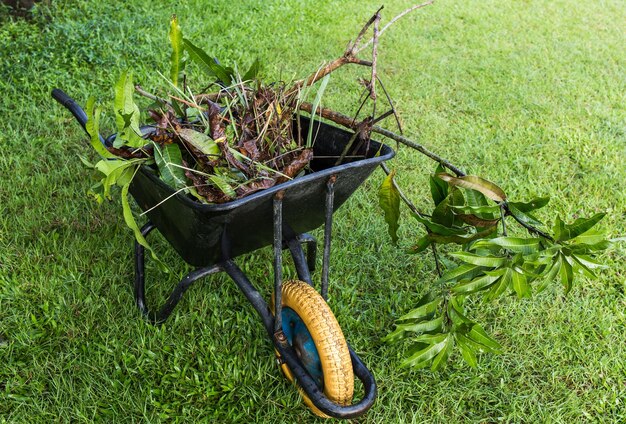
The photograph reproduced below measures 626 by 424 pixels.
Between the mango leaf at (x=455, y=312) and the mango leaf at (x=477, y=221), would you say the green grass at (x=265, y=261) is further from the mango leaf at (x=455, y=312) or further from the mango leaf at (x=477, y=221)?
the mango leaf at (x=477, y=221)

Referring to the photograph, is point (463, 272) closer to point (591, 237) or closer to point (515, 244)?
point (515, 244)

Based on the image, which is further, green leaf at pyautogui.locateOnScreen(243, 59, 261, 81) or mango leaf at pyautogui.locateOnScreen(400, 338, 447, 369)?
green leaf at pyautogui.locateOnScreen(243, 59, 261, 81)

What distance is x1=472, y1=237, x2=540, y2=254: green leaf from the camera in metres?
1.48

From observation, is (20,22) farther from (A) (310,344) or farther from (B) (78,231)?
(A) (310,344)

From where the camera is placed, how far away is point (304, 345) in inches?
65.7

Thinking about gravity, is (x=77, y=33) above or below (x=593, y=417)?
above

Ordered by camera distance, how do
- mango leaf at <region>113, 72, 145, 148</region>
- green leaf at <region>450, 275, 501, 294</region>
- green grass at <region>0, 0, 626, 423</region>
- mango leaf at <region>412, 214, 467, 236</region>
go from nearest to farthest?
mango leaf at <region>113, 72, 145, 148</region>, green leaf at <region>450, 275, 501, 294</region>, mango leaf at <region>412, 214, 467, 236</region>, green grass at <region>0, 0, 626, 423</region>

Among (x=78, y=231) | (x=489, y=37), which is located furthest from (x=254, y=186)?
(x=489, y=37)

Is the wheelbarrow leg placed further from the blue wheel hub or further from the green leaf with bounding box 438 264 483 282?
the green leaf with bounding box 438 264 483 282

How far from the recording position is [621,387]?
6.44 ft

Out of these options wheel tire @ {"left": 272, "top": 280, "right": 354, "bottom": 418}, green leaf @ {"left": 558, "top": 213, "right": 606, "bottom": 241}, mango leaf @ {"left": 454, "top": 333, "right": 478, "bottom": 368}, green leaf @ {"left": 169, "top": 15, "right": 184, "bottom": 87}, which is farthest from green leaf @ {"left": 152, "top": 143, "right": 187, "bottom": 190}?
green leaf @ {"left": 558, "top": 213, "right": 606, "bottom": 241}

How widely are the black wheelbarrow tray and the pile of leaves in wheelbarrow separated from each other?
0.07 metres

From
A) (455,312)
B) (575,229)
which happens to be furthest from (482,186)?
(455,312)

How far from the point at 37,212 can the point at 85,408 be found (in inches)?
44.2
